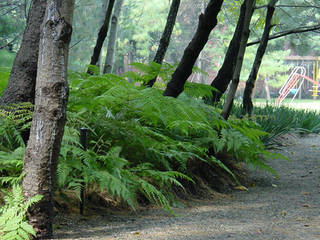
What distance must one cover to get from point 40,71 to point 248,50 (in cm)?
2463

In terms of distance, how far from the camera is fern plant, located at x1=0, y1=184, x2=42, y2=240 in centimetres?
184

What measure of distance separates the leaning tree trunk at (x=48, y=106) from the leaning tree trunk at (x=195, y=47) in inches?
88.0

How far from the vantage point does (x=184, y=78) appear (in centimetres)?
420

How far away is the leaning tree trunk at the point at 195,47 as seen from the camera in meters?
4.02

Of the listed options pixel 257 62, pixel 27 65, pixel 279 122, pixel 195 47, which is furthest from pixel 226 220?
pixel 257 62

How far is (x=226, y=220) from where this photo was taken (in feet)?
8.98

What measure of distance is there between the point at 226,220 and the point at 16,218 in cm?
142

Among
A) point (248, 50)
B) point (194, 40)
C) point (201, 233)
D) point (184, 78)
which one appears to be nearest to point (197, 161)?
point (184, 78)

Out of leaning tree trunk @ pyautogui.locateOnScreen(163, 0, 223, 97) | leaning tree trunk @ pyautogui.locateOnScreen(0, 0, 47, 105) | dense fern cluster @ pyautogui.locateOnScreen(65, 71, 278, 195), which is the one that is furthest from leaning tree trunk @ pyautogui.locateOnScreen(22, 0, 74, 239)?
A: leaning tree trunk @ pyautogui.locateOnScreen(163, 0, 223, 97)

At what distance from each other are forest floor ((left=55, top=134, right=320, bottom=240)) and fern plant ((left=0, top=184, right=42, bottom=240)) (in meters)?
0.26

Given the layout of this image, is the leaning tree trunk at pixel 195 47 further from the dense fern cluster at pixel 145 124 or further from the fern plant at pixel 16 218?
the fern plant at pixel 16 218

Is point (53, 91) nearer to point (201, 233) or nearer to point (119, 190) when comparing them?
point (119, 190)

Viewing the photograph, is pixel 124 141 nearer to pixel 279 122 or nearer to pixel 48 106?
pixel 48 106

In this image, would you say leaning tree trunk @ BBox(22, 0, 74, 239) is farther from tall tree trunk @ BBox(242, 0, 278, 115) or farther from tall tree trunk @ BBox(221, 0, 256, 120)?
tall tree trunk @ BBox(242, 0, 278, 115)
